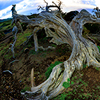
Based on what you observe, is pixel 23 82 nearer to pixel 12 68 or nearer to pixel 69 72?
pixel 12 68

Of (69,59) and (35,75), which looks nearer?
(69,59)

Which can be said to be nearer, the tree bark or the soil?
the soil

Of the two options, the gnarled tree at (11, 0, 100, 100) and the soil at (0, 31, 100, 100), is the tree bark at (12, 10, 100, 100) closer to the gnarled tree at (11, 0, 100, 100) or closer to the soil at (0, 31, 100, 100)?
the gnarled tree at (11, 0, 100, 100)

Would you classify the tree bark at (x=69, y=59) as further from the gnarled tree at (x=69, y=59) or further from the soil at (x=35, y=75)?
the soil at (x=35, y=75)

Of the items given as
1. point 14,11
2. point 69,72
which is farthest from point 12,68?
point 69,72

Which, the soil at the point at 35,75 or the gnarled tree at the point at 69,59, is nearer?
the soil at the point at 35,75

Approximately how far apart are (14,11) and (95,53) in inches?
255

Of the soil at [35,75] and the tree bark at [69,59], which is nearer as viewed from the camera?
the soil at [35,75]

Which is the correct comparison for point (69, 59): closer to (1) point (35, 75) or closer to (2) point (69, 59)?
(2) point (69, 59)

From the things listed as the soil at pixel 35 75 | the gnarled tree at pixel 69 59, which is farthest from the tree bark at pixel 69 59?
the soil at pixel 35 75

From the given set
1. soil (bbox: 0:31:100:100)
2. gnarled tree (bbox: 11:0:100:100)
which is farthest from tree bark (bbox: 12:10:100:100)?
soil (bbox: 0:31:100:100)

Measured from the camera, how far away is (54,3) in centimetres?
1670

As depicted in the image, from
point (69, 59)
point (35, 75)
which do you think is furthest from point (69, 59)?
point (35, 75)

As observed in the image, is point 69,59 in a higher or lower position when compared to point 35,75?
higher
